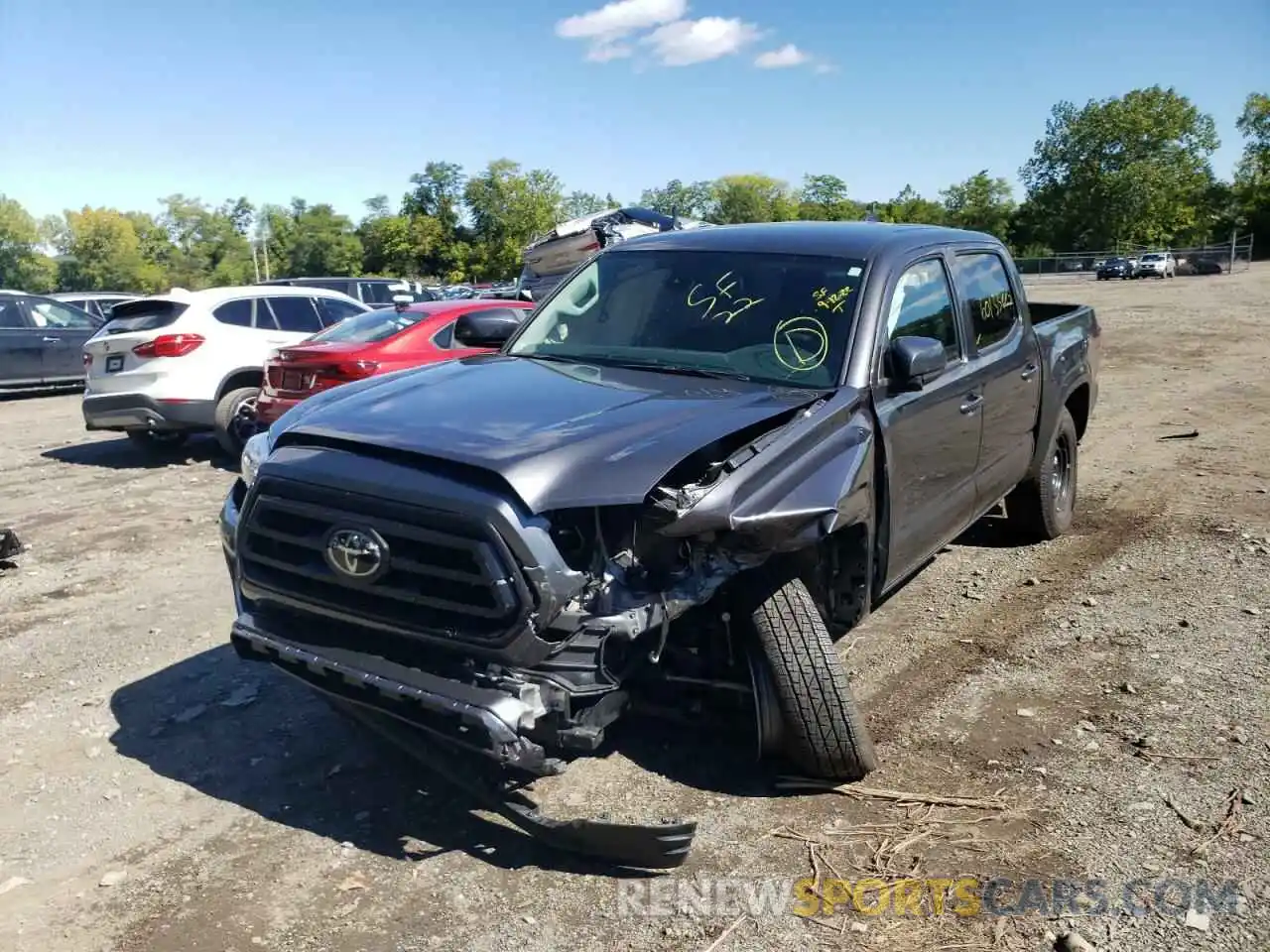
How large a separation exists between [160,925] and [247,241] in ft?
411

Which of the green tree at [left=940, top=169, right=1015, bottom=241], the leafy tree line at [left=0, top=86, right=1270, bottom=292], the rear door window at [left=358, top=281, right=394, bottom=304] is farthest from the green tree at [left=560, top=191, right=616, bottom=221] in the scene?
the rear door window at [left=358, top=281, right=394, bottom=304]

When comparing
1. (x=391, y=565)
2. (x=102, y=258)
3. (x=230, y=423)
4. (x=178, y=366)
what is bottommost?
(x=230, y=423)

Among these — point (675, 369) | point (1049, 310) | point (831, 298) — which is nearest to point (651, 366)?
point (675, 369)

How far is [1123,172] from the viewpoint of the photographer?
83.2m

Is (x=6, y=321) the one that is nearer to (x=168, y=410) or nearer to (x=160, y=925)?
(x=168, y=410)

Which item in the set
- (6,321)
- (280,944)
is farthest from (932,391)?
(6,321)

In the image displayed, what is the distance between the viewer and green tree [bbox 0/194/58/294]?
94500 millimetres

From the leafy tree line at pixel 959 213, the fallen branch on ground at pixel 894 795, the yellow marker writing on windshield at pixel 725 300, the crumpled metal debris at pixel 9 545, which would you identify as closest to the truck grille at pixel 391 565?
the fallen branch on ground at pixel 894 795

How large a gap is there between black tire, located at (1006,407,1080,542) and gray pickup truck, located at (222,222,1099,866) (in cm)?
187

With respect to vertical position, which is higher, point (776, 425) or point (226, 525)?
point (776, 425)

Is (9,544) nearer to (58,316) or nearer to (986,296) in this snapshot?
(986,296)

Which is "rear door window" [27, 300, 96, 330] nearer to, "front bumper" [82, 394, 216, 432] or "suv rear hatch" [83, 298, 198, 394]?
"suv rear hatch" [83, 298, 198, 394]

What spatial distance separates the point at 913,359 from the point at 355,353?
5895mm

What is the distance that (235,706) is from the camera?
4.57 meters
